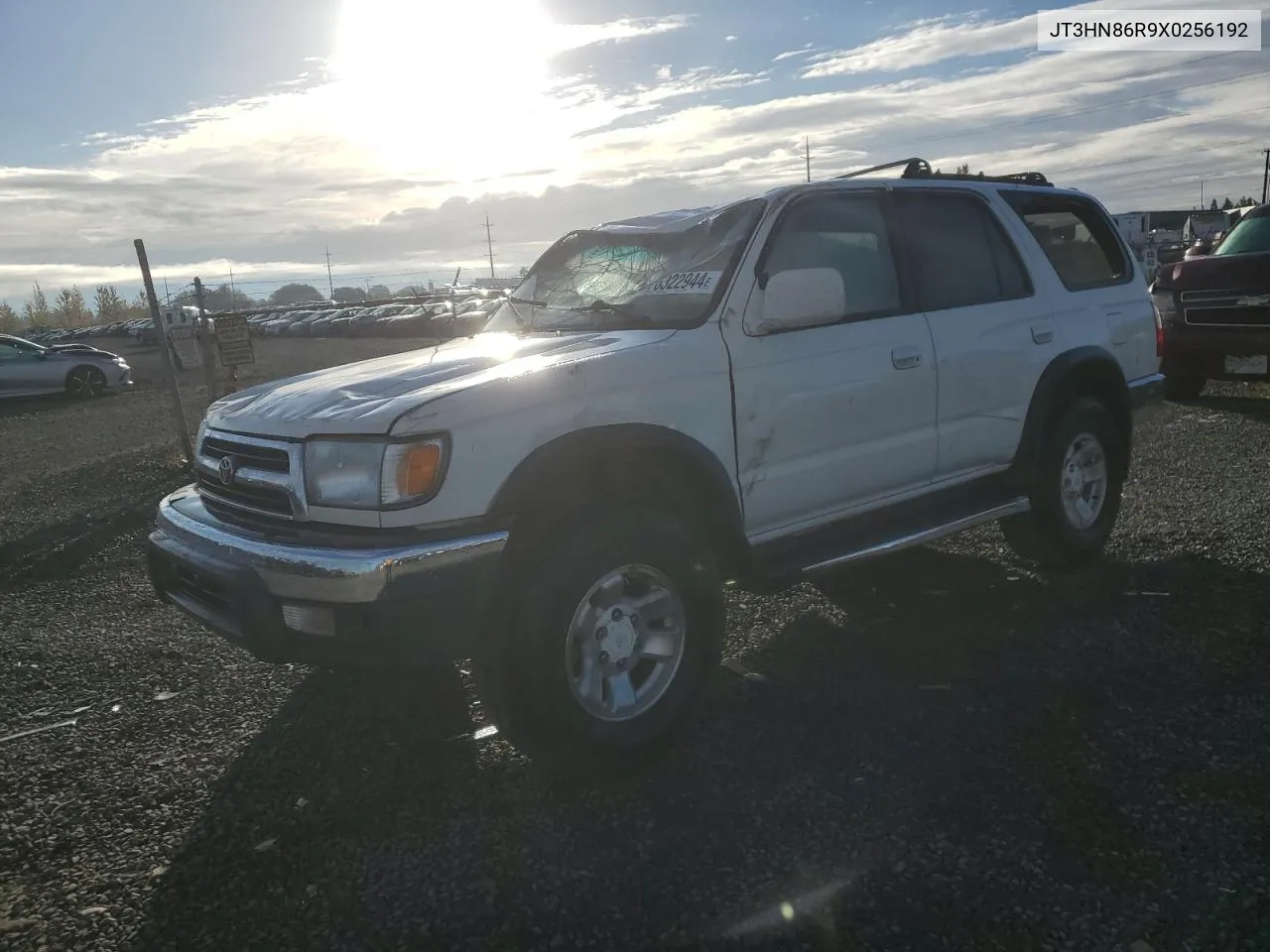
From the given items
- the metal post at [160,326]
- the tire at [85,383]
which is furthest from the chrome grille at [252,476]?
the tire at [85,383]

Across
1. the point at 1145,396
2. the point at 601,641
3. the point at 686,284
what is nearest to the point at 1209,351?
the point at 1145,396

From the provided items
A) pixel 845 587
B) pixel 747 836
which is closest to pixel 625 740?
pixel 747 836

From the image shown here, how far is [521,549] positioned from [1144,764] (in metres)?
2.07

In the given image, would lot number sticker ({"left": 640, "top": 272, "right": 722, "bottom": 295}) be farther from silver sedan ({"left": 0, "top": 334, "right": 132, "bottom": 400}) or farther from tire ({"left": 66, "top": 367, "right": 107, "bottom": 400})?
tire ({"left": 66, "top": 367, "right": 107, "bottom": 400})

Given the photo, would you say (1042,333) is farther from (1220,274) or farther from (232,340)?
(232,340)

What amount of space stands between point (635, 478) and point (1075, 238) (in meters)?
3.32

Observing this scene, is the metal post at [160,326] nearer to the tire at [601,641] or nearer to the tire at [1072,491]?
the tire at [601,641]

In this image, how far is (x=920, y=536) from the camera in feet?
13.3

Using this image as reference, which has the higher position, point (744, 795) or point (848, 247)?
point (848, 247)

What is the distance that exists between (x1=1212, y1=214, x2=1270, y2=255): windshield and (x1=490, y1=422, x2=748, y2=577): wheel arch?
27.6 feet

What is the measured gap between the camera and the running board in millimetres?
3725

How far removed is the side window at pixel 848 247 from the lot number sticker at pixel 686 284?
0.95ft

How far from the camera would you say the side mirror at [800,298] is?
11.5ft

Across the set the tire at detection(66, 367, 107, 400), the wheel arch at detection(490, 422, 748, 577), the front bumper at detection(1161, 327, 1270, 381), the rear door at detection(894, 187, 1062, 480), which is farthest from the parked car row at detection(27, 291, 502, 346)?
Result: the wheel arch at detection(490, 422, 748, 577)
